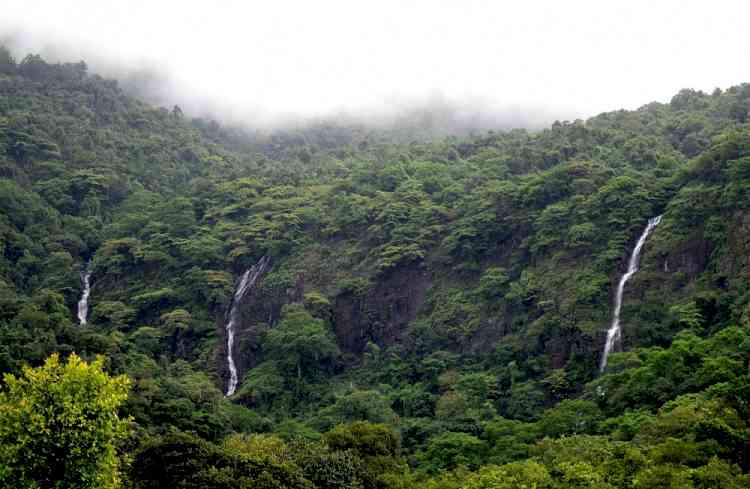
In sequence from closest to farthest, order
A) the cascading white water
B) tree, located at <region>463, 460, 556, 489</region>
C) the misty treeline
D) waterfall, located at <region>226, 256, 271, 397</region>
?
tree, located at <region>463, 460, 556, 489</region>
the misty treeline
the cascading white water
waterfall, located at <region>226, 256, 271, 397</region>

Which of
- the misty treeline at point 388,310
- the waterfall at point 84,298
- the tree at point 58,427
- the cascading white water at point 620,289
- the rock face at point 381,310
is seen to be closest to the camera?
the tree at point 58,427

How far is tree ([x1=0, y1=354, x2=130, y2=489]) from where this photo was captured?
19312mm

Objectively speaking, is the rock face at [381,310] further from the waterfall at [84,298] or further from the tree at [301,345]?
the waterfall at [84,298]

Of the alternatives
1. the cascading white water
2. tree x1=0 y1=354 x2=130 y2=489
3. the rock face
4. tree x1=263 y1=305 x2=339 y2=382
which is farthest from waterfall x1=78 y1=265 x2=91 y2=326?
tree x1=0 y1=354 x2=130 y2=489

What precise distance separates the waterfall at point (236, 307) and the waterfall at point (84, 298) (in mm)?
10715

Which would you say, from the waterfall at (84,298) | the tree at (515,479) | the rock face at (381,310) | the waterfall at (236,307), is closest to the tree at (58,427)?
the tree at (515,479)

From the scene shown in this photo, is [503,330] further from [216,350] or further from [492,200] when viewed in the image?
[216,350]

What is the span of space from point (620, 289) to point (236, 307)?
94.3 feet

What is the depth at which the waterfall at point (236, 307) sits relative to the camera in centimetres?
5728

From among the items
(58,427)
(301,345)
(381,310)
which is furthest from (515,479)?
(381,310)

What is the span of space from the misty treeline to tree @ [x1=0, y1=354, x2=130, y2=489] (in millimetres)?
55

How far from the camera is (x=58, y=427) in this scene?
19.6m

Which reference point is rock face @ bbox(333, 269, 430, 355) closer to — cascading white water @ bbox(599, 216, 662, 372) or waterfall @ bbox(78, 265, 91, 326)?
cascading white water @ bbox(599, 216, 662, 372)

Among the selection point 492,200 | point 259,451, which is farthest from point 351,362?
point 259,451
